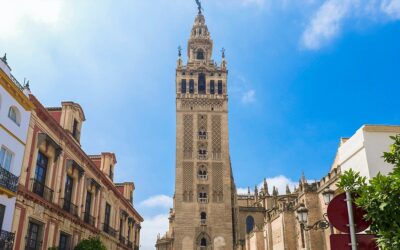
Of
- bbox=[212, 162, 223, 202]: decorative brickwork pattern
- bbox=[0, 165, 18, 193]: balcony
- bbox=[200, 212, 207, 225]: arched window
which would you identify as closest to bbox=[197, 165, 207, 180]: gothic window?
bbox=[212, 162, 223, 202]: decorative brickwork pattern

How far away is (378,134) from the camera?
43.2 feet

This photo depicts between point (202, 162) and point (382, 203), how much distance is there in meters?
49.6

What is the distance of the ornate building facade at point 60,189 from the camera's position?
51.9 feet

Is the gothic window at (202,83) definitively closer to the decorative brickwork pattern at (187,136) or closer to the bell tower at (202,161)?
the bell tower at (202,161)

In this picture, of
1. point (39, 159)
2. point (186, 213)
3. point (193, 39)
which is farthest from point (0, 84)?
point (193, 39)

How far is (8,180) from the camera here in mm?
13789

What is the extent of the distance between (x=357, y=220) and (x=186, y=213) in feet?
160

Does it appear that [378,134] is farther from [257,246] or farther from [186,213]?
[186,213]

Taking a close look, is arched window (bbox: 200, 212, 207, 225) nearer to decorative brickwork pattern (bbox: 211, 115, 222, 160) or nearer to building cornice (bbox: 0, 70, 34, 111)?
decorative brickwork pattern (bbox: 211, 115, 222, 160)

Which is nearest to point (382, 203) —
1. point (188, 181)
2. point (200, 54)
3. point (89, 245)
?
point (89, 245)

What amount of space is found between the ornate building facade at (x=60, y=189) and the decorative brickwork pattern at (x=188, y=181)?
24.6 metres

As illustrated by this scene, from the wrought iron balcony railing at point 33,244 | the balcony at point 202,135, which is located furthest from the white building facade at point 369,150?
the balcony at point 202,135

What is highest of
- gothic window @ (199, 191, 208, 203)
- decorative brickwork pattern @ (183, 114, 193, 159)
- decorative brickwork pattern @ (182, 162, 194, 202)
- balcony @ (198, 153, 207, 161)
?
decorative brickwork pattern @ (183, 114, 193, 159)

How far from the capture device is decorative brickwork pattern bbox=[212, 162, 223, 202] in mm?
53125
